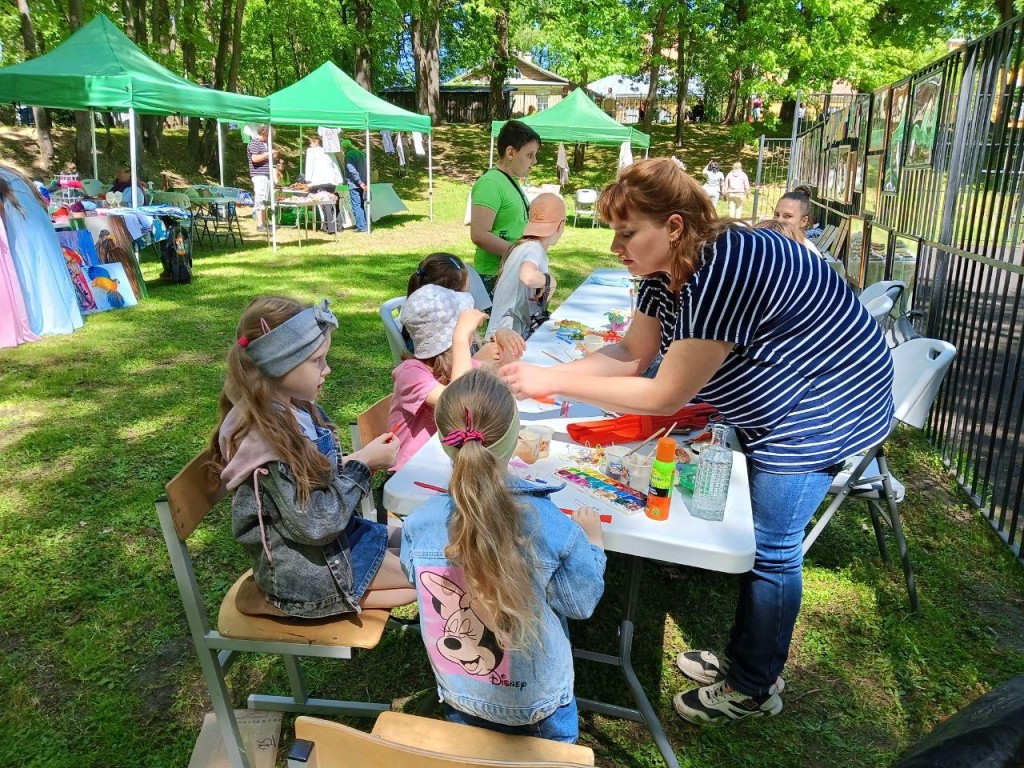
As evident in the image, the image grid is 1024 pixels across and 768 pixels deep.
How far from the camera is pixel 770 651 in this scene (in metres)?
2.14

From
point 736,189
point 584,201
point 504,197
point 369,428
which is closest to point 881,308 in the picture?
point 504,197

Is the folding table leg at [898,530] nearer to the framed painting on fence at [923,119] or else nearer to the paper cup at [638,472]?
the paper cup at [638,472]

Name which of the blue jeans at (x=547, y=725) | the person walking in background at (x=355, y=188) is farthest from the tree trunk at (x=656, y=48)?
the blue jeans at (x=547, y=725)

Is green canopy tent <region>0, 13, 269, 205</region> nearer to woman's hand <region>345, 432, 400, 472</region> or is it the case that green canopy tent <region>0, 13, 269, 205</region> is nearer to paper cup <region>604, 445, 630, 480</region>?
woman's hand <region>345, 432, 400, 472</region>

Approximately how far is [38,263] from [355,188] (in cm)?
764

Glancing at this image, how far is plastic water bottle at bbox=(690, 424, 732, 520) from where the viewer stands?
1.71 m

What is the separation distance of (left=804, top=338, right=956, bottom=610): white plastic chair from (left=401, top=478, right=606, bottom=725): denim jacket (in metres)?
1.32

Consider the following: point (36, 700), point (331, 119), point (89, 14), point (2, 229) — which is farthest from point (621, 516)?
point (89, 14)

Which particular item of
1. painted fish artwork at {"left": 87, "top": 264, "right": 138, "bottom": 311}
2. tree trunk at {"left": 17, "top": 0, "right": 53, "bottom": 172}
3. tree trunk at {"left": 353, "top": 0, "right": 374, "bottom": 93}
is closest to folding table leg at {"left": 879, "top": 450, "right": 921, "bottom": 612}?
painted fish artwork at {"left": 87, "top": 264, "right": 138, "bottom": 311}

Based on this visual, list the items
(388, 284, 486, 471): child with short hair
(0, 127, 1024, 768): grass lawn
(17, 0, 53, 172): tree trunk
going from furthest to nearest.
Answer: (17, 0, 53, 172): tree trunk < (388, 284, 486, 471): child with short hair < (0, 127, 1024, 768): grass lawn

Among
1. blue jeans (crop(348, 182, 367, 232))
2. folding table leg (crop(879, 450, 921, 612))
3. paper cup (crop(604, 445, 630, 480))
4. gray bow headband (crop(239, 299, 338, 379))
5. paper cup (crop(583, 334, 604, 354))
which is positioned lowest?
folding table leg (crop(879, 450, 921, 612))

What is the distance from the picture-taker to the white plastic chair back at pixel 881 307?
11.6 ft

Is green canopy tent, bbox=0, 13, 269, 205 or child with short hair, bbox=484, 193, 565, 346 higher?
green canopy tent, bbox=0, 13, 269, 205

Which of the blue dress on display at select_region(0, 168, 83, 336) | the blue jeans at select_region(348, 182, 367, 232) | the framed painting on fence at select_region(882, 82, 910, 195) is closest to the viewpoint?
the framed painting on fence at select_region(882, 82, 910, 195)
